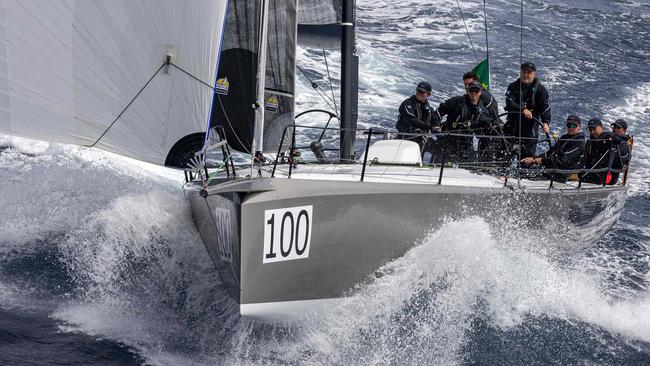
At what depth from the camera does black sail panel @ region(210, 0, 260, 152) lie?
6.82 m

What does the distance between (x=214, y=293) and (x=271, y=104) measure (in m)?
2.09

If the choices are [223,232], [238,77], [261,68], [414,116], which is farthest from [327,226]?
[414,116]

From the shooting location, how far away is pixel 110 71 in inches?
246

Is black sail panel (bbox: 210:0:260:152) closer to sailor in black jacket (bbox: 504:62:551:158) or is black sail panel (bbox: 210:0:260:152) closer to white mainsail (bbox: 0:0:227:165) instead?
white mainsail (bbox: 0:0:227:165)

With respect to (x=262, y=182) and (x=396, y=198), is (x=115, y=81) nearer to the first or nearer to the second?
(x=262, y=182)

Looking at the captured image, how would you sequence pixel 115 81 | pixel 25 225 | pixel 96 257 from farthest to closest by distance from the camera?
pixel 25 225
pixel 96 257
pixel 115 81

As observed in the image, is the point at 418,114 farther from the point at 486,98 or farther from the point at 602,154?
the point at 602,154

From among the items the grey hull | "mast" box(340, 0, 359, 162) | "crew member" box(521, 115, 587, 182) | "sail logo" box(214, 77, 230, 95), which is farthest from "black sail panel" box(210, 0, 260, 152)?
"crew member" box(521, 115, 587, 182)

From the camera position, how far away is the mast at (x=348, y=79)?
8.03 m

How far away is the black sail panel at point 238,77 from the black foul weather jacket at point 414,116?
178cm

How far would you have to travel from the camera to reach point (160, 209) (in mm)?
7574

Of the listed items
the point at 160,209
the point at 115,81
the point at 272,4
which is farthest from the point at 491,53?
the point at 115,81

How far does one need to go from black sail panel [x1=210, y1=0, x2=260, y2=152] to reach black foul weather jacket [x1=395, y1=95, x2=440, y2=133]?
1.78 meters

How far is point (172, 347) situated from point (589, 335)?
3086 mm
